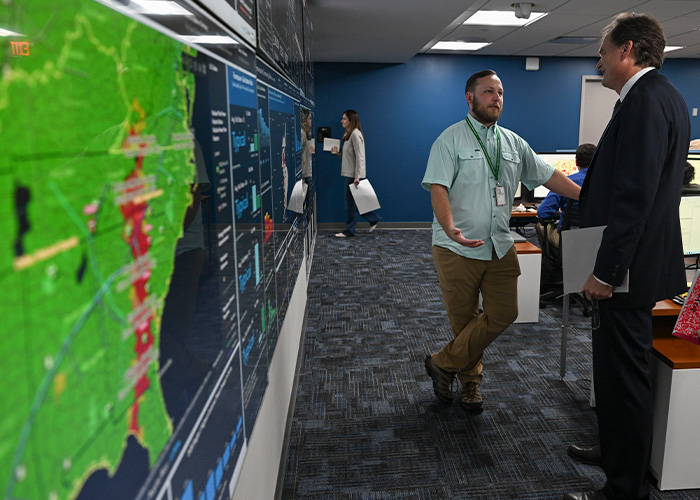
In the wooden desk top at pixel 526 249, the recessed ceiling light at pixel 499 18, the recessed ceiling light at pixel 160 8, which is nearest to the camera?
the recessed ceiling light at pixel 160 8

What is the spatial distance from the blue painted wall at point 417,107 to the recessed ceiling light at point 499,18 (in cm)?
189

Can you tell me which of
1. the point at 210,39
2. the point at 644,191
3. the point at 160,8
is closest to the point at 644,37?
the point at 644,191

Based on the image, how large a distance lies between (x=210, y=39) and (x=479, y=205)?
5.06 ft

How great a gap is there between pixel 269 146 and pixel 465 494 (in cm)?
132

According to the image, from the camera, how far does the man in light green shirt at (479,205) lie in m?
2.13

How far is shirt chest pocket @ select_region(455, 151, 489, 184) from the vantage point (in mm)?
2125

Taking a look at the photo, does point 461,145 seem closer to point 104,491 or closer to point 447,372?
point 447,372

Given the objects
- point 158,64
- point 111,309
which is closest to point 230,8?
point 158,64

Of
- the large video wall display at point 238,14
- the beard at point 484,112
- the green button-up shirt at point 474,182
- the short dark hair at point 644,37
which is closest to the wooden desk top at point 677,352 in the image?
the green button-up shirt at point 474,182

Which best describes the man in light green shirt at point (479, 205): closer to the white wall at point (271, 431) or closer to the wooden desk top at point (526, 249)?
the white wall at point (271, 431)

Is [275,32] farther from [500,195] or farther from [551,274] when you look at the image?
[551,274]

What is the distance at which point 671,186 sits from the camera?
1532 mm

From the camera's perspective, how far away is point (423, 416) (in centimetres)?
231

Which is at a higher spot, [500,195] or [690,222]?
[500,195]
